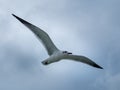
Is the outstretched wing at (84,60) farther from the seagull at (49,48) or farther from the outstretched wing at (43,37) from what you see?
the outstretched wing at (43,37)

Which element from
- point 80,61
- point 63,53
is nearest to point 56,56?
point 63,53

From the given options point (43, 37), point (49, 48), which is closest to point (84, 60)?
point (49, 48)

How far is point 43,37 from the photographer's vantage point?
46.1 m

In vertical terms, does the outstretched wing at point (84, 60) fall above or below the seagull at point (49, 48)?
above

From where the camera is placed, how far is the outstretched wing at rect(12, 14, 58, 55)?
146ft

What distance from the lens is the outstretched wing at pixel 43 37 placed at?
146 feet

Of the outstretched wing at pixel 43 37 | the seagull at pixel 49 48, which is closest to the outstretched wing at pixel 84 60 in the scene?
the seagull at pixel 49 48

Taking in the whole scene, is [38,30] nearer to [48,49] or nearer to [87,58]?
[48,49]

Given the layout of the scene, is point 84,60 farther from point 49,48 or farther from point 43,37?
point 43,37

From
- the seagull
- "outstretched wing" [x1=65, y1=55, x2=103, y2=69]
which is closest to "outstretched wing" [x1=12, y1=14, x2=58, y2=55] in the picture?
the seagull

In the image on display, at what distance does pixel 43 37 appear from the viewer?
46.1 m

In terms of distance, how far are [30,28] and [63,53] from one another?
4032 millimetres

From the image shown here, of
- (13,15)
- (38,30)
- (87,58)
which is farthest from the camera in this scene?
(87,58)

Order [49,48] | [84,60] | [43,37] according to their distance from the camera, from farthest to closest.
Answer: [84,60], [49,48], [43,37]
